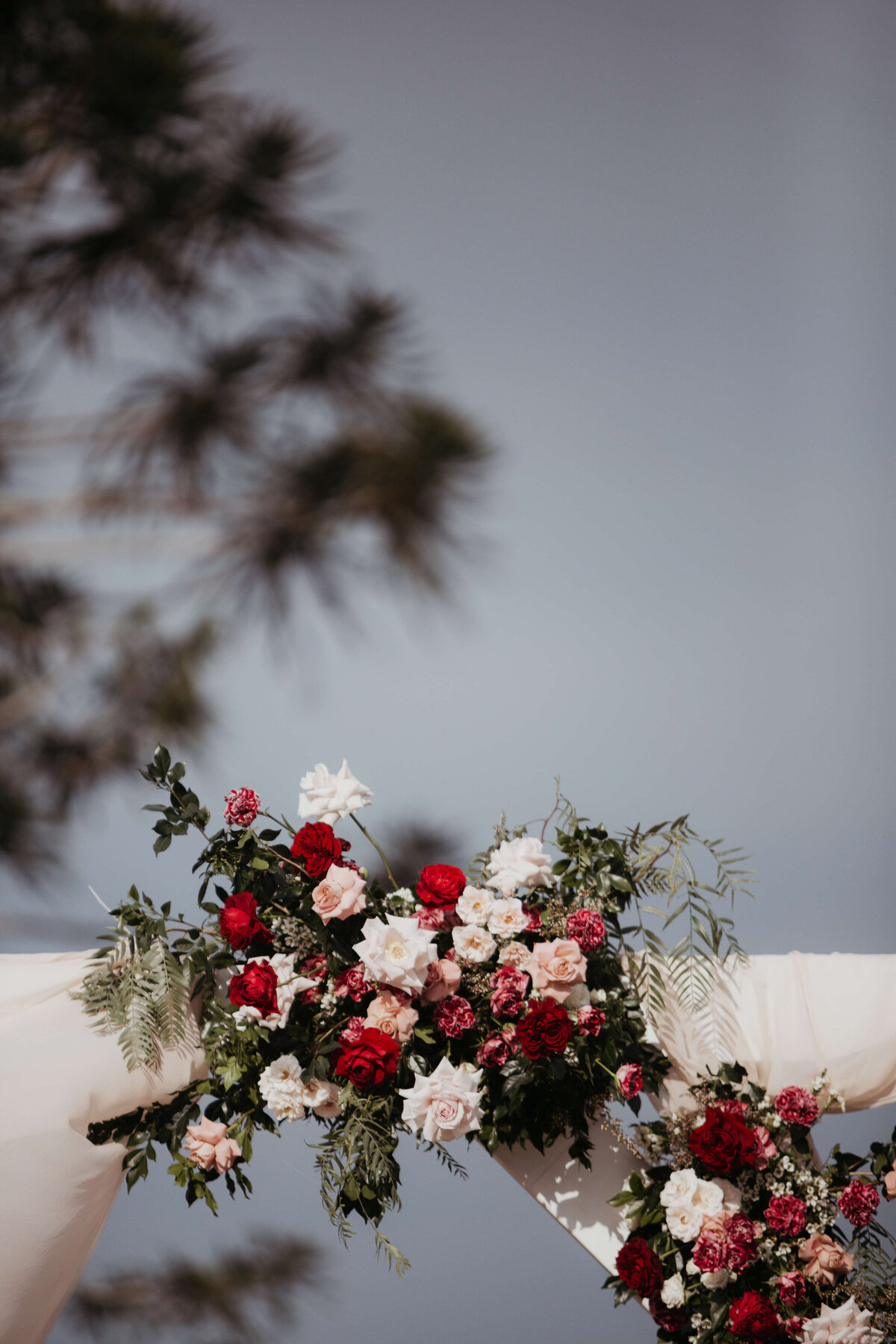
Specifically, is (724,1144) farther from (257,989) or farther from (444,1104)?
(257,989)

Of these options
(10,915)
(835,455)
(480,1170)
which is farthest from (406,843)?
(835,455)

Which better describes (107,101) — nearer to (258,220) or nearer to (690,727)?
(258,220)

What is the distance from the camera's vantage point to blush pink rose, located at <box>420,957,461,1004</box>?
1.09 m

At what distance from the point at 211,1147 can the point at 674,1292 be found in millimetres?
554

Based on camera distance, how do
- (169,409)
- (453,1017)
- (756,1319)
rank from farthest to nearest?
(169,409) < (453,1017) < (756,1319)

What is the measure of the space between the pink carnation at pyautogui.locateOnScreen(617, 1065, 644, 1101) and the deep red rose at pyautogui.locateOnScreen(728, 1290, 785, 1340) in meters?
0.24

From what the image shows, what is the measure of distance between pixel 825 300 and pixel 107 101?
127 cm

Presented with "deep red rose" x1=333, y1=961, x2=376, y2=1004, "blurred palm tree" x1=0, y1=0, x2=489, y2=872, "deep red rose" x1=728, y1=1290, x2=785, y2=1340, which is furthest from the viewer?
"blurred palm tree" x1=0, y1=0, x2=489, y2=872

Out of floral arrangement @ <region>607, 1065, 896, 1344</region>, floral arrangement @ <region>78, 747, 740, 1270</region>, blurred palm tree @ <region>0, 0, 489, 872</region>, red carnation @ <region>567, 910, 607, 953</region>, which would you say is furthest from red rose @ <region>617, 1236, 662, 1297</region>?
blurred palm tree @ <region>0, 0, 489, 872</region>

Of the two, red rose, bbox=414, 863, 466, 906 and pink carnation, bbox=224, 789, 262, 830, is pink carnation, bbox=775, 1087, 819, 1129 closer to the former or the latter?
red rose, bbox=414, 863, 466, 906

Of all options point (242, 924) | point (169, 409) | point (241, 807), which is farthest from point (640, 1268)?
point (169, 409)

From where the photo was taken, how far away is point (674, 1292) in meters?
1.04

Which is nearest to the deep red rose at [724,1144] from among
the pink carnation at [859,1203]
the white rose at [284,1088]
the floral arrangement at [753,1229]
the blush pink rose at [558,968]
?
the floral arrangement at [753,1229]

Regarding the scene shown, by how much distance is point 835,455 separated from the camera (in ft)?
4.98
